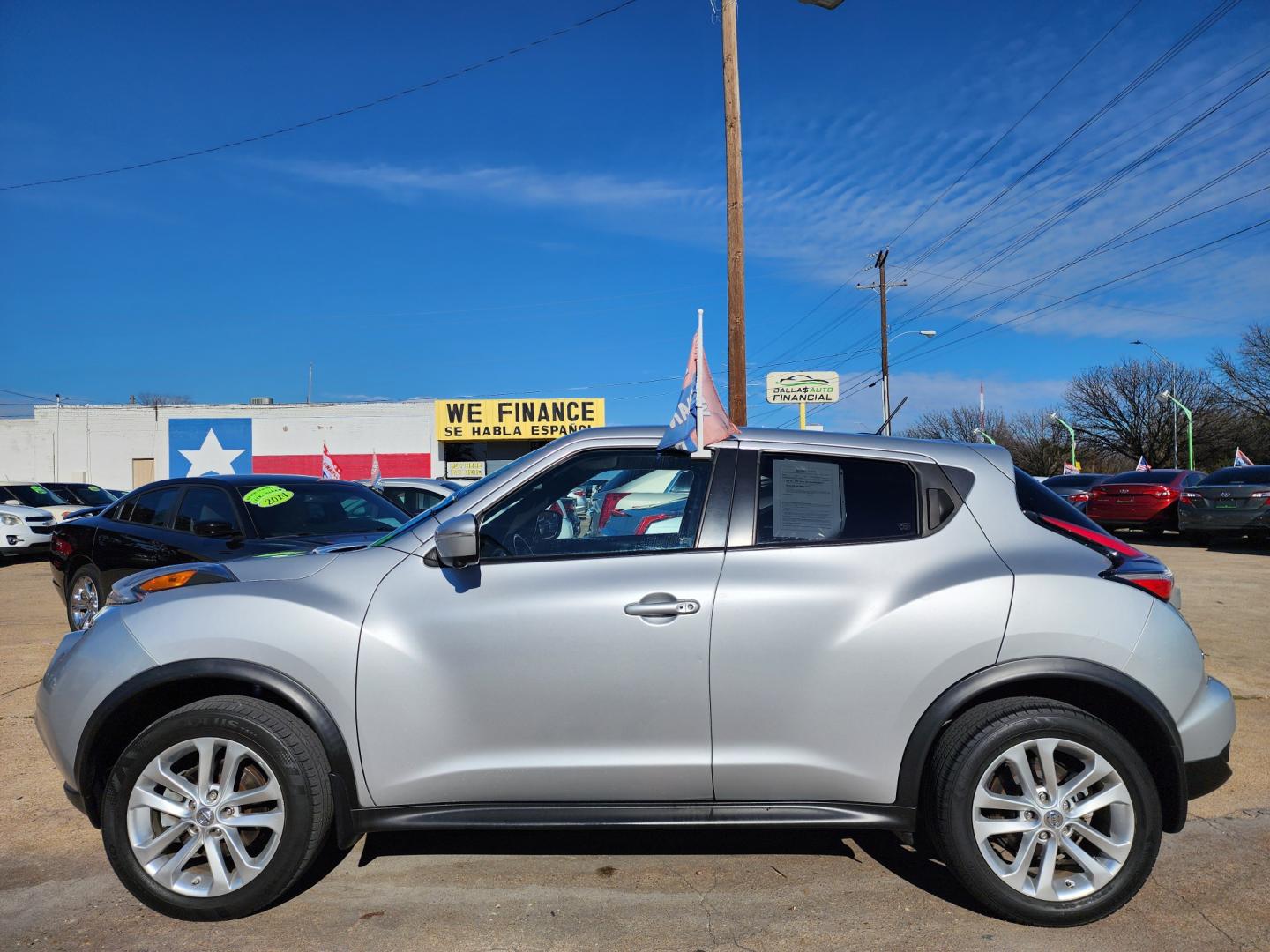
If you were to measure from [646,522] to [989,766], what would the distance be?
1449mm

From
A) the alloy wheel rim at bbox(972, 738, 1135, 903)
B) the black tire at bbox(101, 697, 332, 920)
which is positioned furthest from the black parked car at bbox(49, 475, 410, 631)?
the alloy wheel rim at bbox(972, 738, 1135, 903)

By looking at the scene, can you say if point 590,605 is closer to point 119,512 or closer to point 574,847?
point 574,847

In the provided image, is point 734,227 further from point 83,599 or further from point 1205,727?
point 1205,727

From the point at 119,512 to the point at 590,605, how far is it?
263 inches

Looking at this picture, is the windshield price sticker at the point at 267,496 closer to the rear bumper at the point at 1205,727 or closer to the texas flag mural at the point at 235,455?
the rear bumper at the point at 1205,727

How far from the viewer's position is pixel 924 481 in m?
3.30

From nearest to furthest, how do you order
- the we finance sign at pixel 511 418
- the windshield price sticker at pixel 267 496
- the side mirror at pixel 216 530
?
the side mirror at pixel 216 530 < the windshield price sticker at pixel 267 496 < the we finance sign at pixel 511 418

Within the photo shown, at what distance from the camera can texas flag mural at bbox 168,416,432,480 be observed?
39.3 metres

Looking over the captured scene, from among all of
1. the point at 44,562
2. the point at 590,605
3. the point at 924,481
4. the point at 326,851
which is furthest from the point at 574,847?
the point at 44,562

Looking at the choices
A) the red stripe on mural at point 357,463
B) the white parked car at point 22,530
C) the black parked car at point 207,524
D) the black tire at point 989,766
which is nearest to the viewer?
the black tire at point 989,766

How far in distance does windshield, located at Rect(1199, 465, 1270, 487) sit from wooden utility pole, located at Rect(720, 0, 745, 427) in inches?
380

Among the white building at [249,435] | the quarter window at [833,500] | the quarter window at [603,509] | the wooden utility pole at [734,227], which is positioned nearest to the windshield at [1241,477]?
the wooden utility pole at [734,227]

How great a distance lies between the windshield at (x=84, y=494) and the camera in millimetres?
19688

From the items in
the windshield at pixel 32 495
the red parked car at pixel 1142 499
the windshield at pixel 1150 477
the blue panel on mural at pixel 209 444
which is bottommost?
the red parked car at pixel 1142 499
